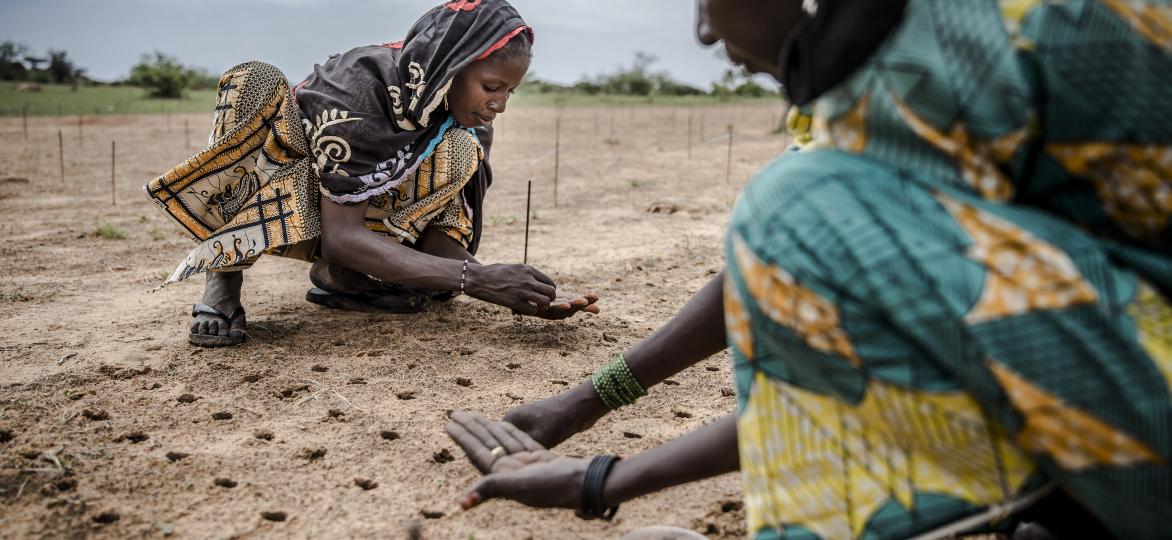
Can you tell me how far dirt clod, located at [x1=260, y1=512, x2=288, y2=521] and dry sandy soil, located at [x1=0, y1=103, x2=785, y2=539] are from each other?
0.01 metres

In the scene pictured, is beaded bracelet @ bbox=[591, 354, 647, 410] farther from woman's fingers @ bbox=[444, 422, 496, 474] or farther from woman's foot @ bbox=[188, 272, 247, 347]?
woman's foot @ bbox=[188, 272, 247, 347]

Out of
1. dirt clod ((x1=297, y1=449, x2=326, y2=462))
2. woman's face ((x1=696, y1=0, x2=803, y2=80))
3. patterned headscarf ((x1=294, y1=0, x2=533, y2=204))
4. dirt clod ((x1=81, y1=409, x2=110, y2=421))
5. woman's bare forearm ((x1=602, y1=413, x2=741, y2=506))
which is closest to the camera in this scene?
woman's face ((x1=696, y1=0, x2=803, y2=80))

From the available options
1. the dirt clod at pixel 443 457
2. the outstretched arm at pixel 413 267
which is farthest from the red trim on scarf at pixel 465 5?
the dirt clod at pixel 443 457

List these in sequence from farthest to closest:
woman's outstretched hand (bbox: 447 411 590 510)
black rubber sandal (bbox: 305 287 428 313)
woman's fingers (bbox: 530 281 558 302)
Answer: black rubber sandal (bbox: 305 287 428 313) → woman's fingers (bbox: 530 281 558 302) → woman's outstretched hand (bbox: 447 411 590 510)

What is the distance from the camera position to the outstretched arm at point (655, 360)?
1.84 metres

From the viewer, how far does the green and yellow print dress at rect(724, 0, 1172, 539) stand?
0.99 m

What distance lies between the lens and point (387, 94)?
9.36 ft

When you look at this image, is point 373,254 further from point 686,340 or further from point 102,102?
point 102,102

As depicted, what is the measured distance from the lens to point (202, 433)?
2.28 meters

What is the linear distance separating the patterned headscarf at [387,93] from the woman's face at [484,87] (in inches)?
2.4

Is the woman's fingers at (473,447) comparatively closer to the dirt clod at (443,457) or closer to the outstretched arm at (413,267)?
the dirt clod at (443,457)

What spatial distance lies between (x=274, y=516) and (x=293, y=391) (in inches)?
29.4

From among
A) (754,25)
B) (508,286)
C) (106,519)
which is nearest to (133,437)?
(106,519)

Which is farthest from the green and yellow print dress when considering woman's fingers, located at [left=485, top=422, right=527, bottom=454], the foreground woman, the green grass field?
the green grass field
